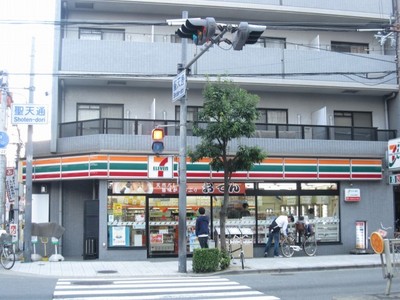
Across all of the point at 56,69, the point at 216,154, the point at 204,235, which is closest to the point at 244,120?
the point at 216,154

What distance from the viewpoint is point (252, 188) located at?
68.7 feet

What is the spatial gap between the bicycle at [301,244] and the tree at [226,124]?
4.04 metres

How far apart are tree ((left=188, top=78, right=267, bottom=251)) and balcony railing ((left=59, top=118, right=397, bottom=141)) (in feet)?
6.68

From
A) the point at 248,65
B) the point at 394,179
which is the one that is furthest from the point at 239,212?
the point at 394,179

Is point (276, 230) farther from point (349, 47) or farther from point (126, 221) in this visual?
point (349, 47)

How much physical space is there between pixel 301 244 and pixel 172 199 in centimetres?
556

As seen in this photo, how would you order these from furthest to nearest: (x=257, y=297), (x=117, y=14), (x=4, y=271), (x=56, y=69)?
(x=117, y=14) < (x=56, y=69) < (x=4, y=271) < (x=257, y=297)

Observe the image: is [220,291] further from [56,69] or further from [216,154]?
[56,69]

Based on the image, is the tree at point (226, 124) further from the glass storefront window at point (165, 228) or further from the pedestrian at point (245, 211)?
the pedestrian at point (245, 211)

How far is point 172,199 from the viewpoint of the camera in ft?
66.5

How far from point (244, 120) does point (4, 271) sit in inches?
355

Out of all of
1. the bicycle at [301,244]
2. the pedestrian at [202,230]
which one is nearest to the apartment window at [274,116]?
the bicycle at [301,244]

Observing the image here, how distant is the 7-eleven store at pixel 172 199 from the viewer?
63.7 feet

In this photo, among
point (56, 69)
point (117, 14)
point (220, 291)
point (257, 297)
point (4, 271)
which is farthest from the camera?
point (117, 14)
